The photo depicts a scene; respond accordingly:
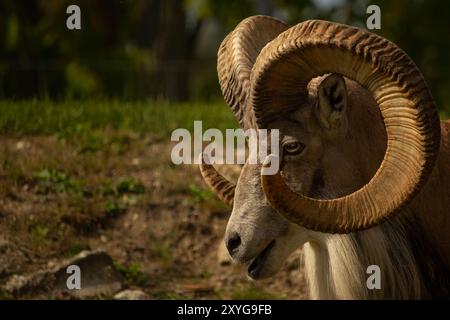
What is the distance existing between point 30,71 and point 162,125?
1045 centimetres

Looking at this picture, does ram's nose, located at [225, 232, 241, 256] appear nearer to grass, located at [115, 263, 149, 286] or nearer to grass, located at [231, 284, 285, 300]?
grass, located at [231, 284, 285, 300]

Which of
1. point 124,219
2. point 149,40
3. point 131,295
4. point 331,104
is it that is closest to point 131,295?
point 131,295

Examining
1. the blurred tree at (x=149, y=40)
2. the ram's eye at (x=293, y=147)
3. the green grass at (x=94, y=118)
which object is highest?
the blurred tree at (x=149, y=40)

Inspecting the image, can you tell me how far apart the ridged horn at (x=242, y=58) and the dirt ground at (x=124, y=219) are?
2586 millimetres

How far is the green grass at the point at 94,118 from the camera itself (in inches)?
477

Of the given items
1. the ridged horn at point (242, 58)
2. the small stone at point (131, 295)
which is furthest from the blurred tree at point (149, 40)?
the ridged horn at point (242, 58)

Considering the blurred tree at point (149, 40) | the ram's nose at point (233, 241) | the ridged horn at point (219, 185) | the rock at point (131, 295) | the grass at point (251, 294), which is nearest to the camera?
the ram's nose at point (233, 241)

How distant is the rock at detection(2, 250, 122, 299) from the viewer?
973 centimetres

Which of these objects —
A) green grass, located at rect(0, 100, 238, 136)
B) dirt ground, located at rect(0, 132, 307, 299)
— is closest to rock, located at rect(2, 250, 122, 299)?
dirt ground, located at rect(0, 132, 307, 299)

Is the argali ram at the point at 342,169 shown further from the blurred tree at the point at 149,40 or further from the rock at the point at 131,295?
the blurred tree at the point at 149,40

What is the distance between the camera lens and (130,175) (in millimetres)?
11484

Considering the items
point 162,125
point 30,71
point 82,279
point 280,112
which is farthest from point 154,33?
point 280,112

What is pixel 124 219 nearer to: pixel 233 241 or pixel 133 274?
pixel 133 274
